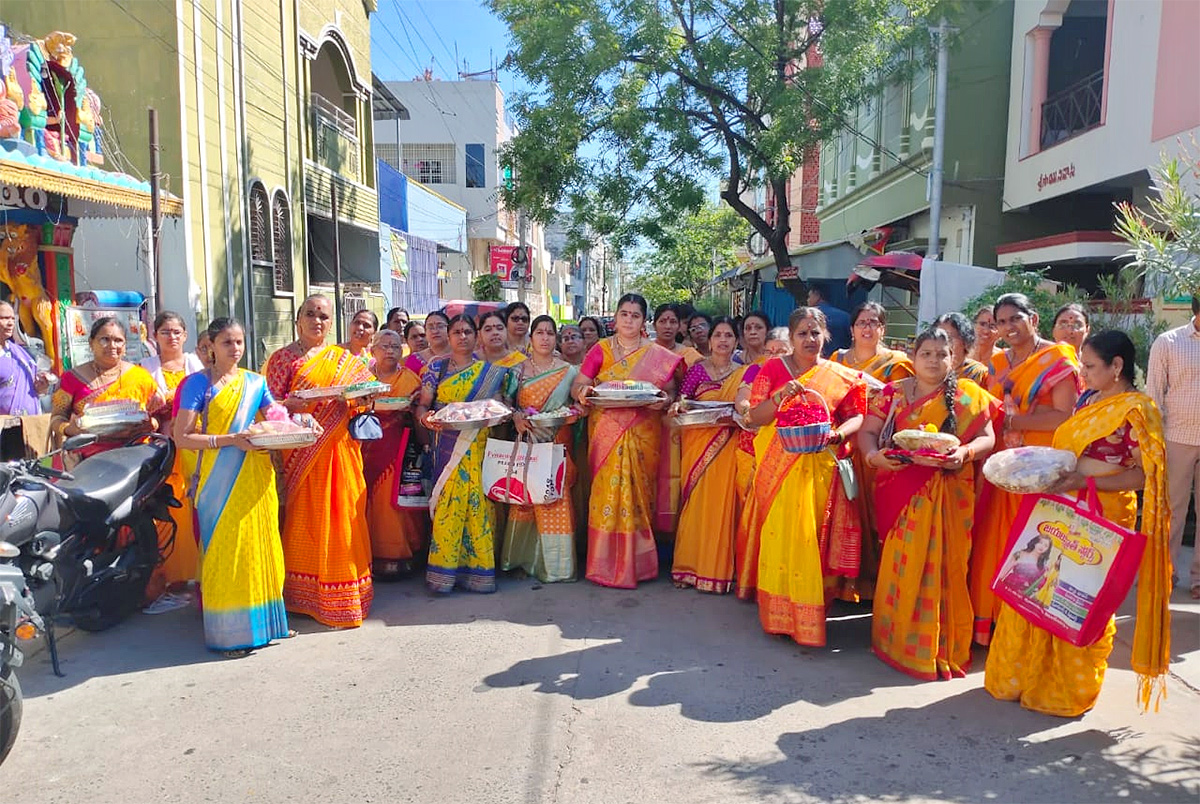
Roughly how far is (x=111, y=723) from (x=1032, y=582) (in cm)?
369

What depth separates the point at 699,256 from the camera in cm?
3888

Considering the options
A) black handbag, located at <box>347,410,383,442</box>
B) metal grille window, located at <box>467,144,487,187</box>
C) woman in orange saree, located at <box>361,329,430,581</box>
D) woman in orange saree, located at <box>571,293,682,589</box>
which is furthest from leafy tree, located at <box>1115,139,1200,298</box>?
metal grille window, located at <box>467,144,487,187</box>

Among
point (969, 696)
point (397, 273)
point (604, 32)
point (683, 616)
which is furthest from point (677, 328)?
point (397, 273)

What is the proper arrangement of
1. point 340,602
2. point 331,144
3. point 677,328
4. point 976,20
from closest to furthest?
point 340,602
point 677,328
point 976,20
point 331,144

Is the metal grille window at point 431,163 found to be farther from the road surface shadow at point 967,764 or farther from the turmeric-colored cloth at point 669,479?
the road surface shadow at point 967,764

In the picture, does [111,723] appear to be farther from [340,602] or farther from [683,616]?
[683,616]

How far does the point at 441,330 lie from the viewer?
18.2ft

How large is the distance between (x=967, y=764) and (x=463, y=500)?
2988 mm

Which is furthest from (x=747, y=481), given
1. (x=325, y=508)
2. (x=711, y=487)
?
(x=325, y=508)

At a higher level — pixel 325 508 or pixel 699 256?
pixel 699 256

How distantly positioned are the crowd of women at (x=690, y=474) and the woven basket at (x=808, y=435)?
0.05m

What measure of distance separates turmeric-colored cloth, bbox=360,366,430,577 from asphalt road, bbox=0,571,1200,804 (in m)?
0.82

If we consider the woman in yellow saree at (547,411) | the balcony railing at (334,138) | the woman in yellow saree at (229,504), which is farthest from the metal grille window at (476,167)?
the woman in yellow saree at (229,504)

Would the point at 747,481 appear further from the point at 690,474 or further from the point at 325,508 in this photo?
the point at 325,508
